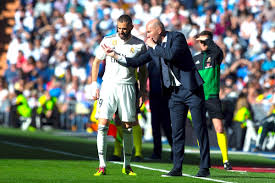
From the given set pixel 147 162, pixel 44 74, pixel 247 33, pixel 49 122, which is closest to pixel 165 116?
pixel 147 162

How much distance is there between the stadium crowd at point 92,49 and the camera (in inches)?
795

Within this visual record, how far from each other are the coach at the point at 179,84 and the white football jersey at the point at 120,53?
163 mm

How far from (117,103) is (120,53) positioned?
70 centimetres

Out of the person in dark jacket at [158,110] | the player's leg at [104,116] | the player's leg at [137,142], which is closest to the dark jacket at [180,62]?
the player's leg at [104,116]

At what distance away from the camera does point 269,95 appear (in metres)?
19.2

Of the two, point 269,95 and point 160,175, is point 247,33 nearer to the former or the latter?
point 269,95

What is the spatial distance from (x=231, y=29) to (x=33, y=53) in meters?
9.40

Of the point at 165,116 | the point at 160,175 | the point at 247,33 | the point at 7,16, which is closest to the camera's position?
the point at 160,175

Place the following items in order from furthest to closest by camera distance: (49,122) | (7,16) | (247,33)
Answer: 1. (7,16)
2. (49,122)
3. (247,33)

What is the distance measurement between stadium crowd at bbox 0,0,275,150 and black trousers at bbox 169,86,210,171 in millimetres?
7600

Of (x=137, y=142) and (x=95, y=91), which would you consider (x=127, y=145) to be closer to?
(x=95, y=91)

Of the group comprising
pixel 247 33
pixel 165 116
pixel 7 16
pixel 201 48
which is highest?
pixel 7 16

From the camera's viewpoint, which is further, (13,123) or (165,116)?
(13,123)

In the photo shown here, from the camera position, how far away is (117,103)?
10.1 meters
